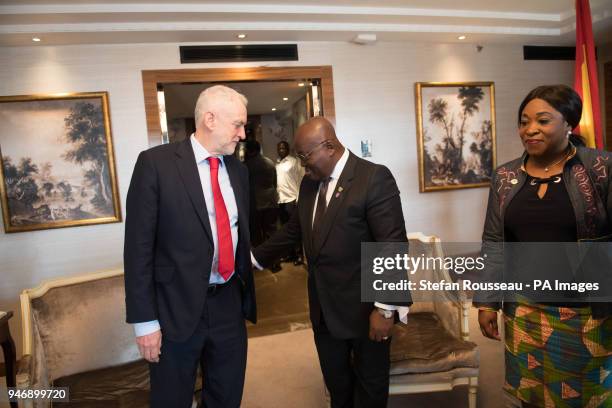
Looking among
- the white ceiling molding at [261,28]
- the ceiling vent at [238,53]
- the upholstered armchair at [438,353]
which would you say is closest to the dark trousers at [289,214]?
the ceiling vent at [238,53]

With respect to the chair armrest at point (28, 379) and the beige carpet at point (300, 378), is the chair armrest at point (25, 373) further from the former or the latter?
the beige carpet at point (300, 378)

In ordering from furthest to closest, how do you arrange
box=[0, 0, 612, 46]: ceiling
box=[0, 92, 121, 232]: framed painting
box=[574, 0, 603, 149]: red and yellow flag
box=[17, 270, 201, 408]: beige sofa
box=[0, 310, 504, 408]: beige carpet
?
1. box=[0, 92, 121, 232]: framed painting
2. box=[0, 0, 612, 46]: ceiling
3. box=[574, 0, 603, 149]: red and yellow flag
4. box=[0, 310, 504, 408]: beige carpet
5. box=[17, 270, 201, 408]: beige sofa

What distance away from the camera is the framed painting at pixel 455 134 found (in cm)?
459

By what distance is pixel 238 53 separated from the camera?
3998 millimetres

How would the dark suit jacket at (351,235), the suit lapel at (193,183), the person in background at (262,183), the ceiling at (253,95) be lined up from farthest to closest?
the person in background at (262,183)
the ceiling at (253,95)
the dark suit jacket at (351,235)
the suit lapel at (193,183)

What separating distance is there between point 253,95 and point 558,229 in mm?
4488

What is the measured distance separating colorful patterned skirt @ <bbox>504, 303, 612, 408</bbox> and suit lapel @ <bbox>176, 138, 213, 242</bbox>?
3.94ft

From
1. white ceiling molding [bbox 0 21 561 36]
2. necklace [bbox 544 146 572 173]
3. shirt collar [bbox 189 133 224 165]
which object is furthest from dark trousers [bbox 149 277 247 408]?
white ceiling molding [bbox 0 21 561 36]

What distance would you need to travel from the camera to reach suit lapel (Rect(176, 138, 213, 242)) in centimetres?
148

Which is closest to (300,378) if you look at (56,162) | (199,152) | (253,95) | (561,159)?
(199,152)

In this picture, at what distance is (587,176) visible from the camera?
1.35m

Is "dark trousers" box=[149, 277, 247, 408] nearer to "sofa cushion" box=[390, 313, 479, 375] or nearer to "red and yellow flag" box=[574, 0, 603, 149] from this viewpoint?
"sofa cushion" box=[390, 313, 479, 375]

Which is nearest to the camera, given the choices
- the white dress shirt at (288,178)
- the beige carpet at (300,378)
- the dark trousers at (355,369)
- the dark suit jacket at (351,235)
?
the dark suit jacket at (351,235)

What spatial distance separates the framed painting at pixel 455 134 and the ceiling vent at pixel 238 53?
5.00 feet
